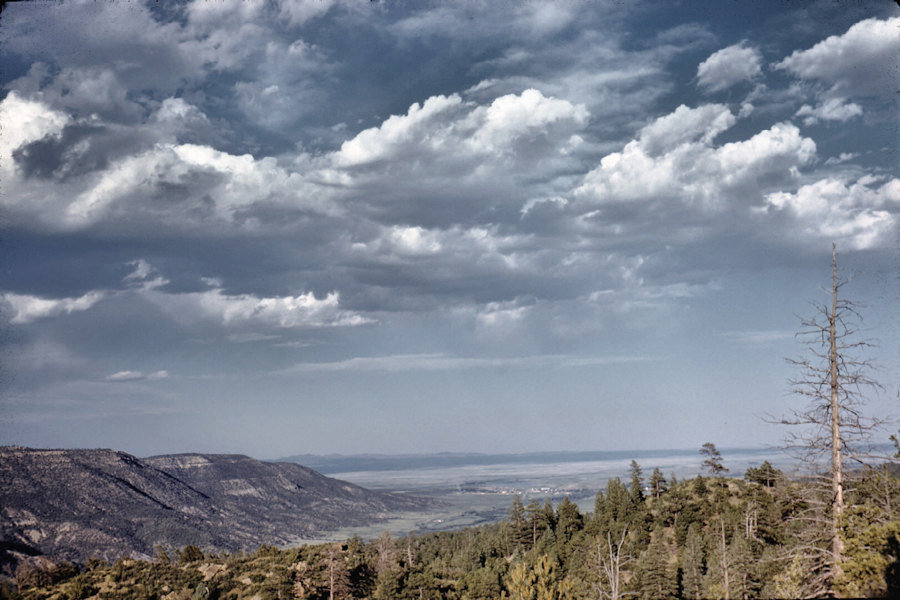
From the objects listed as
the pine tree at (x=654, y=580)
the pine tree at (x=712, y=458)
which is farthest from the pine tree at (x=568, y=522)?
the pine tree at (x=654, y=580)

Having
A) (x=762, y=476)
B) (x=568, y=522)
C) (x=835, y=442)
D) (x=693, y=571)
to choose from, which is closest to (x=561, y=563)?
(x=568, y=522)

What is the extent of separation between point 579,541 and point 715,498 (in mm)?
23394

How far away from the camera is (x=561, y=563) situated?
293ft

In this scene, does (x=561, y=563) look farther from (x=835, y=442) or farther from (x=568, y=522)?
(x=835, y=442)

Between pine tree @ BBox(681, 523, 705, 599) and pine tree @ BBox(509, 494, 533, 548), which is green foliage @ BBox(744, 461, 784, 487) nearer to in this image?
pine tree @ BBox(681, 523, 705, 599)

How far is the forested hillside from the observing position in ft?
184

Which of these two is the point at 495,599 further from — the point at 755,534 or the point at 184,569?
the point at 184,569

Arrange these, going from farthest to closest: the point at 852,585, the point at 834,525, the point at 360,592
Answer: the point at 360,592, the point at 834,525, the point at 852,585

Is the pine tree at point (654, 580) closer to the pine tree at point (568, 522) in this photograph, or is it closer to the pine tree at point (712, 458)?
the pine tree at point (568, 522)

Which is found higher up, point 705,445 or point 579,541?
point 705,445

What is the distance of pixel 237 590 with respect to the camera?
79438mm

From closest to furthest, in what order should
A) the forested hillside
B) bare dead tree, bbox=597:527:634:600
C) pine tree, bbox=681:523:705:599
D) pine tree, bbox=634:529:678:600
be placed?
bare dead tree, bbox=597:527:634:600 < the forested hillside < pine tree, bbox=634:529:678:600 < pine tree, bbox=681:523:705:599

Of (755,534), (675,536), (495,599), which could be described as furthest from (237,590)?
(755,534)

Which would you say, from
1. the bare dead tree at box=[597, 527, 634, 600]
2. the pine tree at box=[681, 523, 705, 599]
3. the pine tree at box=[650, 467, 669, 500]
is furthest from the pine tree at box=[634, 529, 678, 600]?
the pine tree at box=[650, 467, 669, 500]
